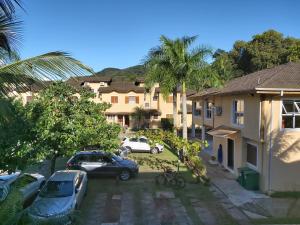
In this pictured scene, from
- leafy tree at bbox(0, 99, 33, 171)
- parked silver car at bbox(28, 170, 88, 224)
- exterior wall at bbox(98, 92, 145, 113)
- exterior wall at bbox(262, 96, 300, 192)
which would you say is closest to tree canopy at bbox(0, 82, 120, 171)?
leafy tree at bbox(0, 99, 33, 171)

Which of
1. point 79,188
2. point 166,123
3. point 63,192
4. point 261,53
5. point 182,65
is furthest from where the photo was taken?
point 261,53

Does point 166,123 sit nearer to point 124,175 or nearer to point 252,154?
point 124,175

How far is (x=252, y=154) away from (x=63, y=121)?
10520 millimetres

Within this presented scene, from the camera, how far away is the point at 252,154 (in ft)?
70.3

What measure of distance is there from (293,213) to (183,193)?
542 centimetres

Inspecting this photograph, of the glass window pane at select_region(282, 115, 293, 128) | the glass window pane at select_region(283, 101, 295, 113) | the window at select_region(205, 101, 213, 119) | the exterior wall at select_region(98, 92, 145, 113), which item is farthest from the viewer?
the exterior wall at select_region(98, 92, 145, 113)

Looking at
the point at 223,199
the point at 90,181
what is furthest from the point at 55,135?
the point at 223,199

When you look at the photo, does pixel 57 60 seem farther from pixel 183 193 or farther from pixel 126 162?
pixel 126 162

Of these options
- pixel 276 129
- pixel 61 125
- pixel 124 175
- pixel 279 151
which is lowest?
→ pixel 124 175

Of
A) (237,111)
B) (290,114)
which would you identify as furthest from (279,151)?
(237,111)

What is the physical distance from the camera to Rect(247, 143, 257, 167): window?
20.9 meters

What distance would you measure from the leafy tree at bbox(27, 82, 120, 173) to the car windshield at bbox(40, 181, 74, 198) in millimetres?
1306

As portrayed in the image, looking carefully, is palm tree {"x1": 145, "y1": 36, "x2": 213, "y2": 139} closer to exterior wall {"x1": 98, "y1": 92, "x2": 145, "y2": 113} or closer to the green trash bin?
the green trash bin

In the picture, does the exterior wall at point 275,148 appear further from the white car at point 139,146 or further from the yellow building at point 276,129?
the white car at point 139,146
